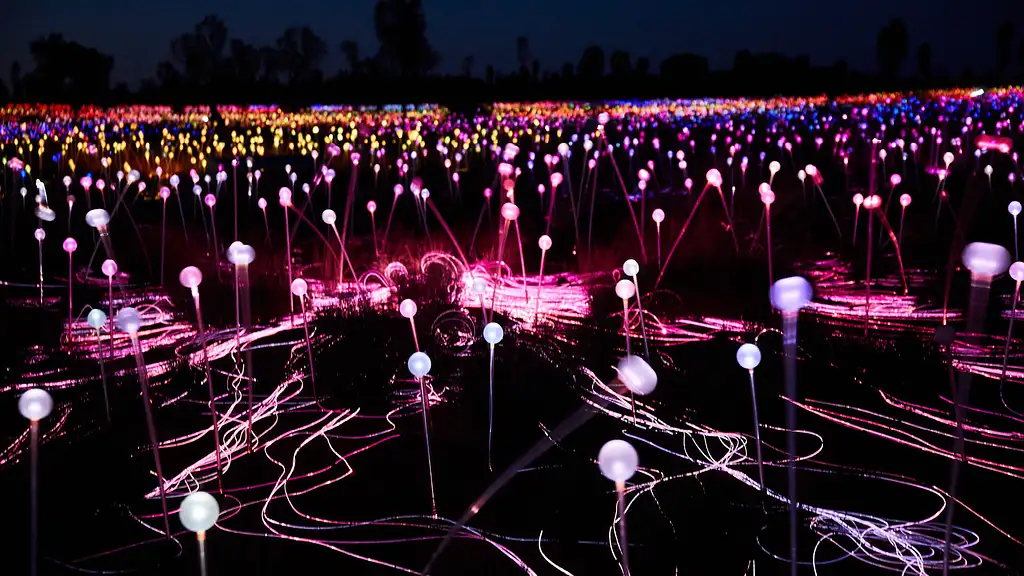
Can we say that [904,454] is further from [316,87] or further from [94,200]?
[316,87]

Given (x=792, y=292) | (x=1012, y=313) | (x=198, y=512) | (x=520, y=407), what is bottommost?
(x=520, y=407)

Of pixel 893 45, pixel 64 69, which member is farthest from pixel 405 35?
pixel 893 45

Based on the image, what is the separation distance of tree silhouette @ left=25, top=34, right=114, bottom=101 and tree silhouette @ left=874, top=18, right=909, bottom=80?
142 feet

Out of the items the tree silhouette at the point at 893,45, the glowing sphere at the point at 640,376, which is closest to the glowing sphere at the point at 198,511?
the glowing sphere at the point at 640,376

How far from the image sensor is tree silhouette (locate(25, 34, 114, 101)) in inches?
1465

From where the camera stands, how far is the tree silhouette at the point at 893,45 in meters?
54.2

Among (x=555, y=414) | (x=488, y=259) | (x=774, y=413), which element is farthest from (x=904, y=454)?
(x=488, y=259)

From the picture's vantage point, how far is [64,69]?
3775 centimetres

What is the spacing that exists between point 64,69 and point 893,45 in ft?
149

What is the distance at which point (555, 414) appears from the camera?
4262 mm

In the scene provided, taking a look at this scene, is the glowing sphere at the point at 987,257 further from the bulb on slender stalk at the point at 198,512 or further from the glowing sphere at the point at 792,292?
the bulb on slender stalk at the point at 198,512

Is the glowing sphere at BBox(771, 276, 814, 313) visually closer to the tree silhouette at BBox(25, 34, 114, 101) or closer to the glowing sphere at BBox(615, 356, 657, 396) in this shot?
the glowing sphere at BBox(615, 356, 657, 396)

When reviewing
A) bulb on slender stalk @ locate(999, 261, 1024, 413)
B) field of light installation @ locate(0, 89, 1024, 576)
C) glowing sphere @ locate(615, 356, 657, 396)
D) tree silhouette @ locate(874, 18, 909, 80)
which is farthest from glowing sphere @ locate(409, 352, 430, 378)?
tree silhouette @ locate(874, 18, 909, 80)

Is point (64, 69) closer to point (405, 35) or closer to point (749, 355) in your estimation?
point (405, 35)
